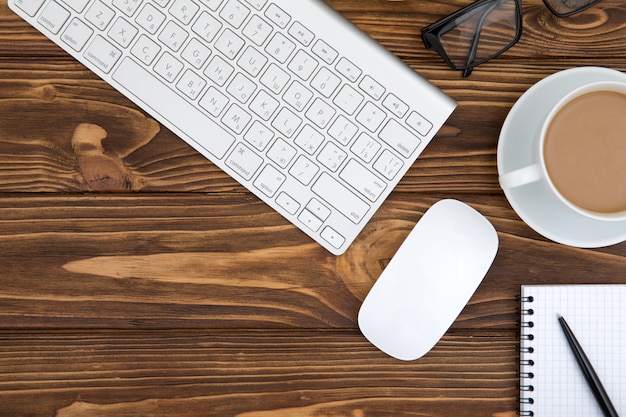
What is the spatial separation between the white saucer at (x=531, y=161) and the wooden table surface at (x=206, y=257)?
31mm

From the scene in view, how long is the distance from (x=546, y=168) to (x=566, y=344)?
20 centimetres

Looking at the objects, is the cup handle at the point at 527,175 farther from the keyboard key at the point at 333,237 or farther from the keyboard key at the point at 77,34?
the keyboard key at the point at 77,34

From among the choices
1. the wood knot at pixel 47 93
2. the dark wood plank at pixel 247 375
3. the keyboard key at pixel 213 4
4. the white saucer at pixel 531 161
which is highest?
the white saucer at pixel 531 161

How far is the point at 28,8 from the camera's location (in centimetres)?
60

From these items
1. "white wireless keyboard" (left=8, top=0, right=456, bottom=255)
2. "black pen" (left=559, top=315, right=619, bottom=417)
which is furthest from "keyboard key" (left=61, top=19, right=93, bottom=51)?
"black pen" (left=559, top=315, right=619, bottom=417)

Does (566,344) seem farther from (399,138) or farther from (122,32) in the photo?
(122,32)

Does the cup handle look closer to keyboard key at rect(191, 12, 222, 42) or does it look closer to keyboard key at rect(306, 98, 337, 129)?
keyboard key at rect(306, 98, 337, 129)

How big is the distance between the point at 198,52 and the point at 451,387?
0.43 meters

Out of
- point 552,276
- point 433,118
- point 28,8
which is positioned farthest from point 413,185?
point 28,8

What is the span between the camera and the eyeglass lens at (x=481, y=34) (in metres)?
0.61

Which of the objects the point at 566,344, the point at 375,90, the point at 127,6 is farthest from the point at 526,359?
the point at 127,6

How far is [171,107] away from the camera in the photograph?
1.98 feet

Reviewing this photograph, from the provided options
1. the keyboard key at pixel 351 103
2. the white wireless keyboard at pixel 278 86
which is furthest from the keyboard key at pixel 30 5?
the keyboard key at pixel 351 103

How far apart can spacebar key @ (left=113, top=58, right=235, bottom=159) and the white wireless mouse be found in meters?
0.21
